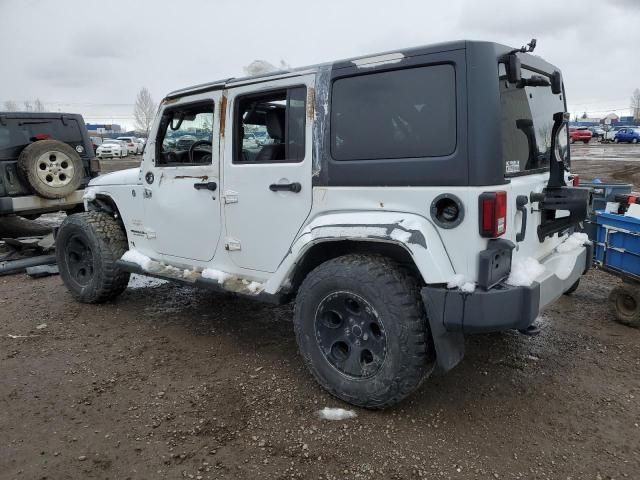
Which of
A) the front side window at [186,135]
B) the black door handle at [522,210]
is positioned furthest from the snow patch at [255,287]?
the black door handle at [522,210]

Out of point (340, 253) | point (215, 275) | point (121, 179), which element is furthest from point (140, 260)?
point (340, 253)

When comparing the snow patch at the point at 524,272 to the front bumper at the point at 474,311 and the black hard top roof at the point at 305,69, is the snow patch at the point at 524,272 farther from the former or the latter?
the black hard top roof at the point at 305,69

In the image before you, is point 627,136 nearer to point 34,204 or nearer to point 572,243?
point 572,243

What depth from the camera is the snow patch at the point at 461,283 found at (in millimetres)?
2602

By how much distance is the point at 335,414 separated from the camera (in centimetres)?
301

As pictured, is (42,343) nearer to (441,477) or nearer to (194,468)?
(194,468)

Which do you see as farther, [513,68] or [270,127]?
[270,127]

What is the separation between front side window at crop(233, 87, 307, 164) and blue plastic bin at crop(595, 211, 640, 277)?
2835 millimetres

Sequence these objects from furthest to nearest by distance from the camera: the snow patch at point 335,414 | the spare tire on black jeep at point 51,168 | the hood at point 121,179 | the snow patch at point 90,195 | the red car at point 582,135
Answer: the red car at point 582,135 → the spare tire on black jeep at point 51,168 → the snow patch at point 90,195 → the hood at point 121,179 → the snow patch at point 335,414

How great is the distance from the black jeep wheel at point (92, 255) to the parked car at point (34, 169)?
69.6 inches

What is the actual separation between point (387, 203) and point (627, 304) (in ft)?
8.91

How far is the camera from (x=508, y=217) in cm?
269

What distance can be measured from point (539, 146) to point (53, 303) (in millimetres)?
4795

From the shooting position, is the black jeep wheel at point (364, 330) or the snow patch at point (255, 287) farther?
the snow patch at point (255, 287)
